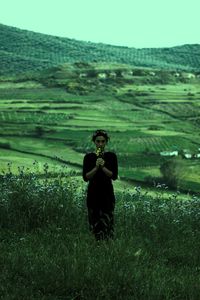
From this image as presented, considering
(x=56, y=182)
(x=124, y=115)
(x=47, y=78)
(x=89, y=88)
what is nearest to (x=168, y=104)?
(x=124, y=115)

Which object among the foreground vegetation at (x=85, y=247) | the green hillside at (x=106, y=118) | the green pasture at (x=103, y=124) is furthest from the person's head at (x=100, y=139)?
the green pasture at (x=103, y=124)

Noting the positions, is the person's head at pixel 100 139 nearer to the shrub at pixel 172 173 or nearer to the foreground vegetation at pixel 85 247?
the foreground vegetation at pixel 85 247

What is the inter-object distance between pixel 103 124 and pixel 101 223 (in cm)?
6638

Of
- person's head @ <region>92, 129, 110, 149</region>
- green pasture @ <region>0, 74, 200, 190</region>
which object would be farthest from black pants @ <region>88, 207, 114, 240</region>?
green pasture @ <region>0, 74, 200, 190</region>

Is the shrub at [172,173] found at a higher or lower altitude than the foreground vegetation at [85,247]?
lower

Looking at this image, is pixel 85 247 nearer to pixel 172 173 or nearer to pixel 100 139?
pixel 100 139

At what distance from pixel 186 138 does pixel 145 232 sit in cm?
6044

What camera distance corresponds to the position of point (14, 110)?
8338 cm

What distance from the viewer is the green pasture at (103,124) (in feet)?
156

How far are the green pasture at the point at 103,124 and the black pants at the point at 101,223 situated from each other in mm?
24633

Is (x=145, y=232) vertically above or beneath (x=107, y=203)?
beneath

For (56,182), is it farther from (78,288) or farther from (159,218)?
(78,288)

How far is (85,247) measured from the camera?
6.01 meters

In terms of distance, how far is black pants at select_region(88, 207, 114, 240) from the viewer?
6.79m
